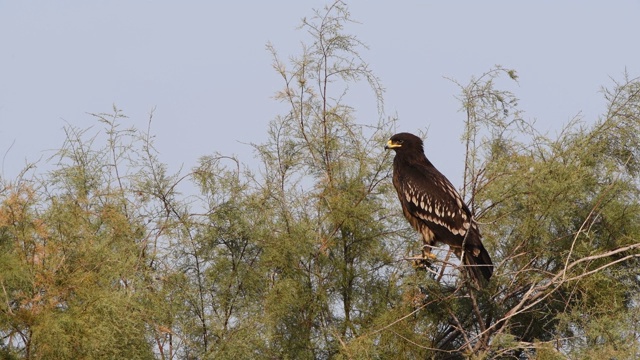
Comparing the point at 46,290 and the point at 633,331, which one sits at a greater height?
the point at 46,290

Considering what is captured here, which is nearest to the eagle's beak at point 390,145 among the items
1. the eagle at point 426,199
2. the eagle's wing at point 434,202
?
the eagle at point 426,199

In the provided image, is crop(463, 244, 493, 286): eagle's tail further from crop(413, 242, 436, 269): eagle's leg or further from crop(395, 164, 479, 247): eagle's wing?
crop(395, 164, 479, 247): eagle's wing

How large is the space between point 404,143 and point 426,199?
2.33 feet

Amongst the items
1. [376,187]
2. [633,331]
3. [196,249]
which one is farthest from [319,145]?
[633,331]

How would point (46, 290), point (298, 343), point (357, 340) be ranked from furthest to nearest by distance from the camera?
point (298, 343)
point (357, 340)
point (46, 290)

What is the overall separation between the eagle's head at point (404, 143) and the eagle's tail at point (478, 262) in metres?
1.51

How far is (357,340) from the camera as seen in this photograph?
383 inches

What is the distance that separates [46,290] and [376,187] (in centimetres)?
352

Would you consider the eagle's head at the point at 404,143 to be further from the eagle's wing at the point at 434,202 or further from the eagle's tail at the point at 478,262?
the eagle's tail at the point at 478,262

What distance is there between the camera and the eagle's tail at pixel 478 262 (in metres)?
9.73

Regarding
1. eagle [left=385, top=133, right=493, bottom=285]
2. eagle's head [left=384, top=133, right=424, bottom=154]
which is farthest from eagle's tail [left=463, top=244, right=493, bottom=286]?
eagle's head [left=384, top=133, right=424, bottom=154]

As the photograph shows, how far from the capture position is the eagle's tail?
973cm

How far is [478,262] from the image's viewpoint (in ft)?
32.5

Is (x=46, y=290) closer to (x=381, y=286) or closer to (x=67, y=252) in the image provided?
(x=67, y=252)
